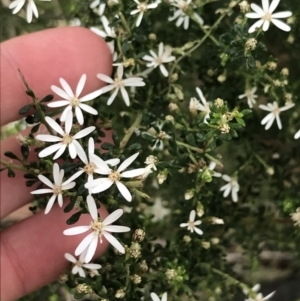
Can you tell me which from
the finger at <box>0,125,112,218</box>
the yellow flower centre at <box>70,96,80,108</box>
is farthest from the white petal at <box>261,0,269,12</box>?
the finger at <box>0,125,112,218</box>

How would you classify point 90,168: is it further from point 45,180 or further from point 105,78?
point 105,78

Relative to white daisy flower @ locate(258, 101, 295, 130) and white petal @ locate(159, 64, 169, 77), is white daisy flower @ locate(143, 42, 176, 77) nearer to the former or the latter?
white petal @ locate(159, 64, 169, 77)

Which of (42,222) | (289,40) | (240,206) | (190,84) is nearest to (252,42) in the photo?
(289,40)

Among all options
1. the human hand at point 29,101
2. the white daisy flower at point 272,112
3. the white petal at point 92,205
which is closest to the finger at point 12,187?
the human hand at point 29,101

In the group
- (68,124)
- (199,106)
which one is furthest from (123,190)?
(199,106)

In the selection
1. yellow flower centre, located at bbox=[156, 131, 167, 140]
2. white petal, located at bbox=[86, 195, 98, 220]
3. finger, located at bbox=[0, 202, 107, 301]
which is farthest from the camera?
finger, located at bbox=[0, 202, 107, 301]

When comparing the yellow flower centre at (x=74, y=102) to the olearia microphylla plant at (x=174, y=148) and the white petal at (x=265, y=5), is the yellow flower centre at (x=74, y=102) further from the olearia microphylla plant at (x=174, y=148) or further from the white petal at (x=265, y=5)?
the white petal at (x=265, y=5)
